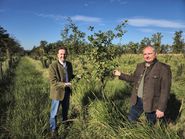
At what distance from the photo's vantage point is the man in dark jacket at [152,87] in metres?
4.51

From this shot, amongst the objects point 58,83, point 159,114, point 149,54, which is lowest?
point 159,114

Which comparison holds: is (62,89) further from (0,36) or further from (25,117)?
(0,36)

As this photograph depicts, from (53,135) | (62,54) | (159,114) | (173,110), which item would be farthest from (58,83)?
(173,110)

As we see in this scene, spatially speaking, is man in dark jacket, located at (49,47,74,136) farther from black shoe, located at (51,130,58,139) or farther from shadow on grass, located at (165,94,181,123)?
shadow on grass, located at (165,94,181,123)

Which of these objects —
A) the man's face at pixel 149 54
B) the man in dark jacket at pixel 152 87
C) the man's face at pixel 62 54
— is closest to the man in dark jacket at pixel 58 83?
the man's face at pixel 62 54

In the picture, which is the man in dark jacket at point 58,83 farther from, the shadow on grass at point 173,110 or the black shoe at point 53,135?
the shadow on grass at point 173,110

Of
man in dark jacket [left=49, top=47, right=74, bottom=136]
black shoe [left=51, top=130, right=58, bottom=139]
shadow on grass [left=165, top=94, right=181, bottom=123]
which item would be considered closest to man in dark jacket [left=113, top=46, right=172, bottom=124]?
man in dark jacket [left=49, top=47, right=74, bottom=136]

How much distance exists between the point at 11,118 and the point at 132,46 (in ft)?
11.4

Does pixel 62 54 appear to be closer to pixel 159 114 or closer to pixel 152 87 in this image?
pixel 152 87

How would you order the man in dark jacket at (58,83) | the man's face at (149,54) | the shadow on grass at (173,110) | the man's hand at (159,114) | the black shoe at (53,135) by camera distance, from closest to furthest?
the man's hand at (159,114) < the man's face at (149,54) < the black shoe at (53,135) < the man in dark jacket at (58,83) < the shadow on grass at (173,110)

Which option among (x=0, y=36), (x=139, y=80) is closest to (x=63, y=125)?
(x=139, y=80)

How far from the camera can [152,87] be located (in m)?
4.66

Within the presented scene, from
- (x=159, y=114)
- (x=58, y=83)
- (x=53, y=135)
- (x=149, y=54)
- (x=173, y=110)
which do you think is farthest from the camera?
(x=173, y=110)

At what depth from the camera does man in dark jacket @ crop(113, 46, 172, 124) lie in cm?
451
